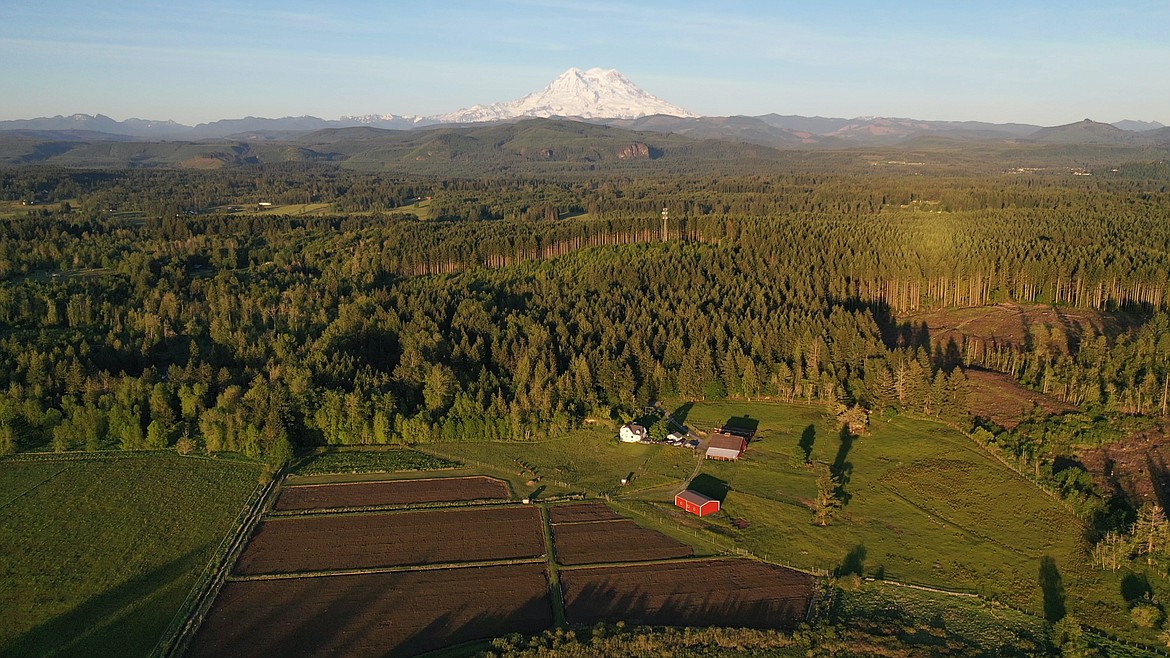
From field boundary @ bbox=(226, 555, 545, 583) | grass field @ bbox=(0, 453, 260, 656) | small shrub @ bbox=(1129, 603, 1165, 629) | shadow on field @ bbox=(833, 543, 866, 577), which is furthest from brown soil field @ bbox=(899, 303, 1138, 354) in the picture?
grass field @ bbox=(0, 453, 260, 656)

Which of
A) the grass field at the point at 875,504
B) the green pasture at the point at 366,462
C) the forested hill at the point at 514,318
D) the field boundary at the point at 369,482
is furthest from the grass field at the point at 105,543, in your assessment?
the grass field at the point at 875,504

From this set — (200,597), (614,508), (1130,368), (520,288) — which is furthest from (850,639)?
(520,288)

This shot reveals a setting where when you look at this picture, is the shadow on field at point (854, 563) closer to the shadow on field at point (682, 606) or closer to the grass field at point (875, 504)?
the grass field at point (875, 504)

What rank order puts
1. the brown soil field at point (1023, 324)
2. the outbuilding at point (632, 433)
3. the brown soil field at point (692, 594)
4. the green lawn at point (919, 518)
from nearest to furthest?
the brown soil field at point (692, 594)
the green lawn at point (919, 518)
the outbuilding at point (632, 433)
the brown soil field at point (1023, 324)

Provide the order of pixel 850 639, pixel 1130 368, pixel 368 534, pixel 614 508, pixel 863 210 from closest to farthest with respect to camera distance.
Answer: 1. pixel 850 639
2. pixel 368 534
3. pixel 614 508
4. pixel 1130 368
5. pixel 863 210

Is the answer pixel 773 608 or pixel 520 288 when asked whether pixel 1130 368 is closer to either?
pixel 773 608

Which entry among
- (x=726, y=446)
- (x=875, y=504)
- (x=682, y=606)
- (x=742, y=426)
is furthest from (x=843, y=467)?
(x=682, y=606)
